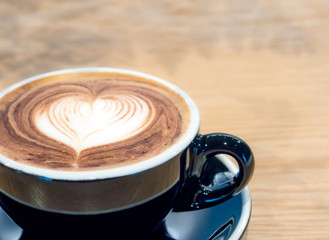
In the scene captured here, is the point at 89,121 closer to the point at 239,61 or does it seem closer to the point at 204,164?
the point at 204,164

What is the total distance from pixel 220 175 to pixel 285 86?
0.45 metres

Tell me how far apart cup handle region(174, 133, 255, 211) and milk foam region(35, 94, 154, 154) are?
0.27 ft

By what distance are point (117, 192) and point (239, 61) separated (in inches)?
28.7

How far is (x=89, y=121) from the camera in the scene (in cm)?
58

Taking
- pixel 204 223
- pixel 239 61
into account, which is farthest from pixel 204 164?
pixel 239 61

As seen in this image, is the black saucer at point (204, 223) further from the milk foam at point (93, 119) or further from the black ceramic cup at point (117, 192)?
the milk foam at point (93, 119)

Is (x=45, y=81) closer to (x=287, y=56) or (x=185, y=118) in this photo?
(x=185, y=118)

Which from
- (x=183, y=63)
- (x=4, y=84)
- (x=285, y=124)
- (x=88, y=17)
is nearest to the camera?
(x=285, y=124)

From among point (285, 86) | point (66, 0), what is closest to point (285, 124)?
point (285, 86)

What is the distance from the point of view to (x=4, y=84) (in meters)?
1.00

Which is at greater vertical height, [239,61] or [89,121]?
[89,121]

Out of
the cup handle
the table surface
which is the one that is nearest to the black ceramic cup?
the cup handle

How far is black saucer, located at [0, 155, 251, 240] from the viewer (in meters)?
0.54

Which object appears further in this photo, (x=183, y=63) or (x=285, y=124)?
(x=183, y=63)
